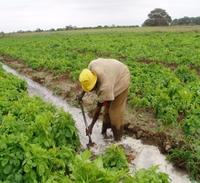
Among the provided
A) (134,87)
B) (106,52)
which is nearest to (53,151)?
(134,87)

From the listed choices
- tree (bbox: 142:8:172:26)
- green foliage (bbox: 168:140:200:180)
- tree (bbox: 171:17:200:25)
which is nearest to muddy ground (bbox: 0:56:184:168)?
green foliage (bbox: 168:140:200:180)

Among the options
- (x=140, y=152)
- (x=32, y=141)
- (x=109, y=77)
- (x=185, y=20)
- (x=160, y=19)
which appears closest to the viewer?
(x=32, y=141)

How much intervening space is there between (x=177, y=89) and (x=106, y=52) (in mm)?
12147

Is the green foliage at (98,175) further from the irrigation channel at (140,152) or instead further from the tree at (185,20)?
the tree at (185,20)

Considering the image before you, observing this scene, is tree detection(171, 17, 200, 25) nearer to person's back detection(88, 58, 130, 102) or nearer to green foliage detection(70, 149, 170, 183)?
person's back detection(88, 58, 130, 102)

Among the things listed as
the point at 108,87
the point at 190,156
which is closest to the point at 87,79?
the point at 108,87

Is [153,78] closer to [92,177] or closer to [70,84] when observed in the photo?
[70,84]

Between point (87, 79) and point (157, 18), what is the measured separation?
2562 inches

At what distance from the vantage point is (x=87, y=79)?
696 centimetres

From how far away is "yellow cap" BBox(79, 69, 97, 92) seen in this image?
6.96 meters

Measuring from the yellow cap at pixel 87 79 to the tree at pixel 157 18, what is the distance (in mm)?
62907

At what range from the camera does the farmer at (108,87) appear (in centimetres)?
704

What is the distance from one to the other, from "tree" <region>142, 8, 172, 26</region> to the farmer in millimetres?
62090

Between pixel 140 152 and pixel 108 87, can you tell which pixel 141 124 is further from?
pixel 108 87
